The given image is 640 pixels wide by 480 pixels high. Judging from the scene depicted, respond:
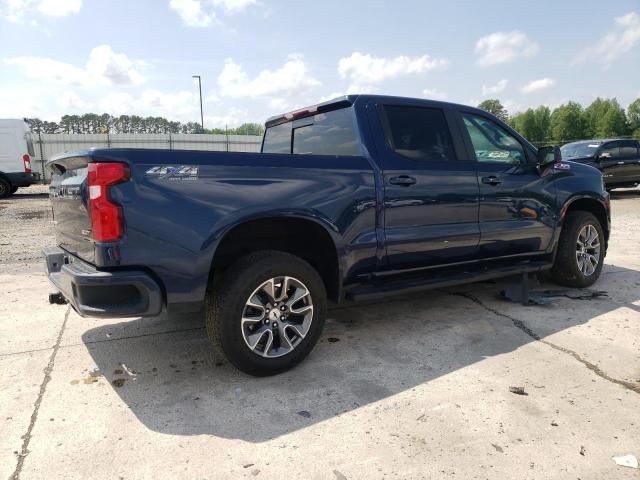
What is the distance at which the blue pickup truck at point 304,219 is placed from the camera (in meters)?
2.71

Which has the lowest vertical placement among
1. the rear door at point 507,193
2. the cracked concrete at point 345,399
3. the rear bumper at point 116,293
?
the cracked concrete at point 345,399

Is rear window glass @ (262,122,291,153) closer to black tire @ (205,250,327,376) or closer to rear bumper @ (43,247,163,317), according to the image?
black tire @ (205,250,327,376)

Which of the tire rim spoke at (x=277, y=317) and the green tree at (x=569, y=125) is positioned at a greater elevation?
the green tree at (x=569, y=125)

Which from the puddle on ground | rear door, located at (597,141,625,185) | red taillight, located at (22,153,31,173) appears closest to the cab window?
the puddle on ground

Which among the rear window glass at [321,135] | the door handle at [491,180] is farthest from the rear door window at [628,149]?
the rear window glass at [321,135]

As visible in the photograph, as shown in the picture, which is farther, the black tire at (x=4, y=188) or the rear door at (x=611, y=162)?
the black tire at (x=4, y=188)

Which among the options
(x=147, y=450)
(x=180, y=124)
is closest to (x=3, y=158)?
(x=147, y=450)

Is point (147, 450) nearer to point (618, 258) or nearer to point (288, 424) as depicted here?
point (288, 424)

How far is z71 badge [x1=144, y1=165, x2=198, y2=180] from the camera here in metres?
2.68

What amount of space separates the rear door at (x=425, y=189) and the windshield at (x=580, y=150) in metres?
12.2

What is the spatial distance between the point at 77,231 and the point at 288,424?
1.82m

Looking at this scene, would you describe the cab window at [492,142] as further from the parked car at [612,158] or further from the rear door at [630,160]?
the rear door at [630,160]

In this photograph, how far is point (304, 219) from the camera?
10.5ft

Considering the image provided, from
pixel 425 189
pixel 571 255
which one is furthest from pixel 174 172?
pixel 571 255
